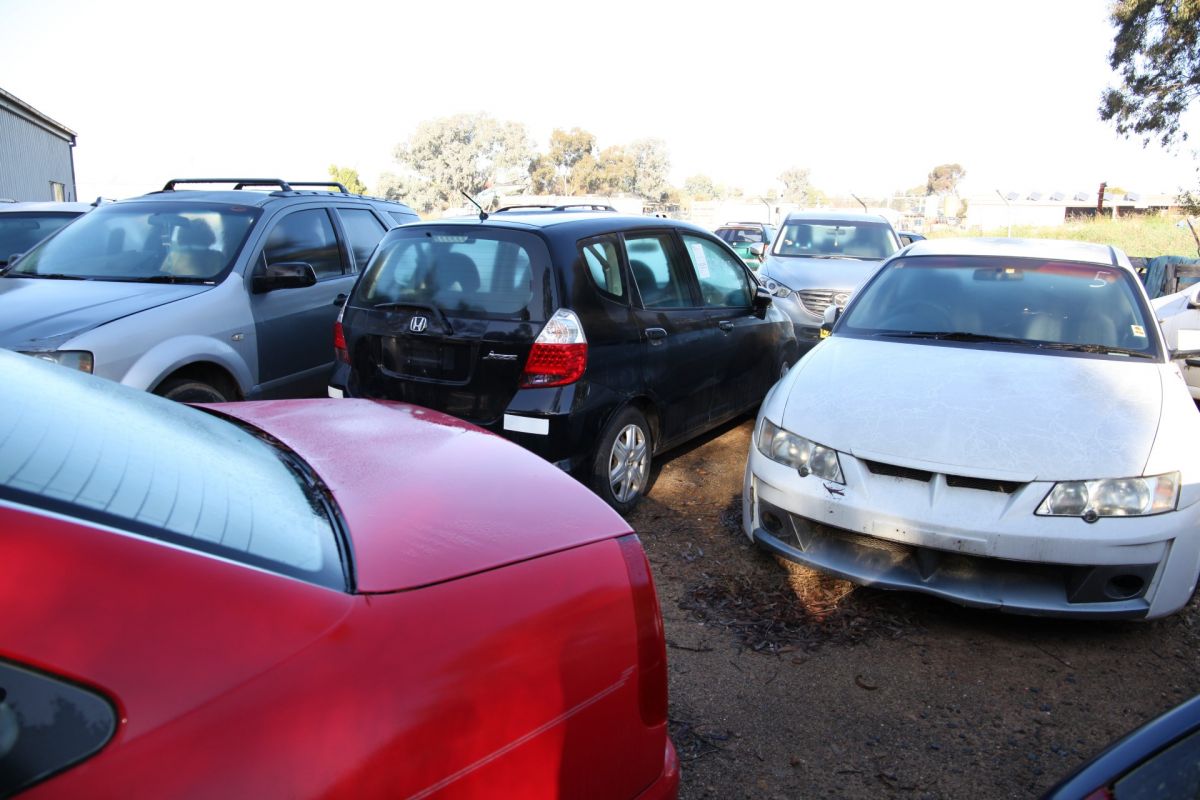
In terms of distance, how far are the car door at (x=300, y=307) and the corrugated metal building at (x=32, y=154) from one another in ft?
78.3

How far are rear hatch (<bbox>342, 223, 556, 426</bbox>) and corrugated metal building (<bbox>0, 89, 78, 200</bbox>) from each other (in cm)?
2582

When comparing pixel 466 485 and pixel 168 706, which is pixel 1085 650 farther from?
pixel 168 706

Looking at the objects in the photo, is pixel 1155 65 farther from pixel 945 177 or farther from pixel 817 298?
pixel 945 177

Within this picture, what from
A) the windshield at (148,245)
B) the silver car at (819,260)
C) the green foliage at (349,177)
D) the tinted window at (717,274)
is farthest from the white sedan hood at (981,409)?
the green foliage at (349,177)

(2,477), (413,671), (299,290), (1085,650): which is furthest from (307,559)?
(299,290)

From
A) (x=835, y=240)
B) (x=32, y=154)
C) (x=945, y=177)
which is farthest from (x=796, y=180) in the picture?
(x=835, y=240)

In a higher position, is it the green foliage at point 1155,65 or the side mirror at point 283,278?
the green foliage at point 1155,65

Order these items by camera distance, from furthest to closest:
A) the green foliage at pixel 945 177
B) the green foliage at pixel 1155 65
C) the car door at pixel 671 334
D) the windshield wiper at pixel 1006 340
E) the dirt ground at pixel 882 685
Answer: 1. the green foliage at pixel 945 177
2. the green foliage at pixel 1155 65
3. the car door at pixel 671 334
4. the windshield wiper at pixel 1006 340
5. the dirt ground at pixel 882 685

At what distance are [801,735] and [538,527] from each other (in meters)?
1.72

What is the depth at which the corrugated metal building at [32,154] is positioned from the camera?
26.6 metres

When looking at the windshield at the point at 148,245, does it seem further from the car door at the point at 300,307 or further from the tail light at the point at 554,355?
the tail light at the point at 554,355

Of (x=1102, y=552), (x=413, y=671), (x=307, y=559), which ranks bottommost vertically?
(x=1102, y=552)

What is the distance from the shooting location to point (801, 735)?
3.09m

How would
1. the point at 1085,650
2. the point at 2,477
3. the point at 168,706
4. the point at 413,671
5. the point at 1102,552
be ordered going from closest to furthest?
the point at 168,706, the point at 2,477, the point at 413,671, the point at 1102,552, the point at 1085,650
